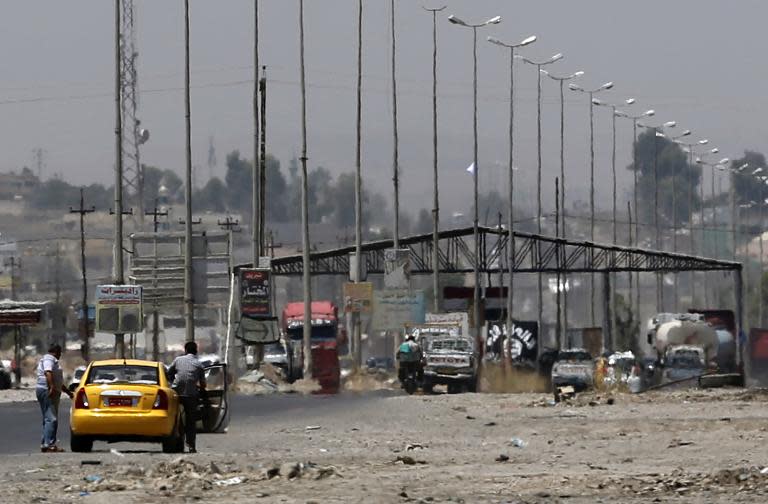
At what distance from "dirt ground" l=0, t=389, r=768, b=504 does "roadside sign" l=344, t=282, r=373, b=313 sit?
39.2 meters

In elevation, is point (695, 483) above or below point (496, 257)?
below

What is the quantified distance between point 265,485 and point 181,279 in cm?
4424

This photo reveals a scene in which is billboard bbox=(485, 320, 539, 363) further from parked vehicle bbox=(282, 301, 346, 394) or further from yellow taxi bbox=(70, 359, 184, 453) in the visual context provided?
yellow taxi bbox=(70, 359, 184, 453)

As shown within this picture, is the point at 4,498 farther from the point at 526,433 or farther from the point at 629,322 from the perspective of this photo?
the point at 629,322

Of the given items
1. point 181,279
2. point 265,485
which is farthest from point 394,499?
point 181,279

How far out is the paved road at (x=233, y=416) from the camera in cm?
3297

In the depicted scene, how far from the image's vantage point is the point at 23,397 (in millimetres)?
70875

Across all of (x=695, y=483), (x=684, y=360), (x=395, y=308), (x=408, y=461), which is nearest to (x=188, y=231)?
(x=395, y=308)

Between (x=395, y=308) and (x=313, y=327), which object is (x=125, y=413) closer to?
(x=395, y=308)

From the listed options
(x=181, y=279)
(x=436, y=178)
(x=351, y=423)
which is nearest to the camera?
(x=351, y=423)

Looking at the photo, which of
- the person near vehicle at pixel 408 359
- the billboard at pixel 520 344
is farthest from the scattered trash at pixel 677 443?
the billboard at pixel 520 344

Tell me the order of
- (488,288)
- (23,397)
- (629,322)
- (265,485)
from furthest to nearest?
(629,322) → (488,288) → (23,397) → (265,485)

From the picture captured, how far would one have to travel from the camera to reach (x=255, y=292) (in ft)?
222

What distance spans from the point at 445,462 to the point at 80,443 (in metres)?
5.84
